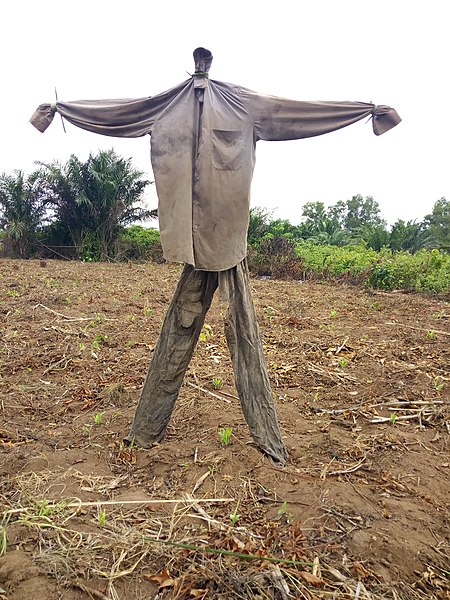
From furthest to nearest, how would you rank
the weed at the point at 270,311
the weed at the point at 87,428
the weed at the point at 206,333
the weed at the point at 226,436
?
the weed at the point at 270,311
the weed at the point at 206,333
the weed at the point at 87,428
the weed at the point at 226,436

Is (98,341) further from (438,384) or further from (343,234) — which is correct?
(343,234)

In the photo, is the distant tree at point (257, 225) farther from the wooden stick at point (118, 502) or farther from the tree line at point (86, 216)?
the wooden stick at point (118, 502)

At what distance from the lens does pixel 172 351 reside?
10.4ft

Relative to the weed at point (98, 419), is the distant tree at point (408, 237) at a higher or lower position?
higher

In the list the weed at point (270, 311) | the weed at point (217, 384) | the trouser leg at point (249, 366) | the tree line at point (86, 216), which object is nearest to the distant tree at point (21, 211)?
the tree line at point (86, 216)

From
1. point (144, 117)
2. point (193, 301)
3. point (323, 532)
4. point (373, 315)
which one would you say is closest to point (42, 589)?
point (323, 532)

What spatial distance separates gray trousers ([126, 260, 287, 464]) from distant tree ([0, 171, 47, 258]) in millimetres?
16403

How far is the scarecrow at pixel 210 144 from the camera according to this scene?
284 cm

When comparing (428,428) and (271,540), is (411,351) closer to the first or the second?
(428,428)

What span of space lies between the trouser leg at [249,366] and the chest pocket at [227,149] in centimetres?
62

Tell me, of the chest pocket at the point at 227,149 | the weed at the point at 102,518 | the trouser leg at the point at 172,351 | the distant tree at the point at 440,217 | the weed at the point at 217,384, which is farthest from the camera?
the distant tree at the point at 440,217

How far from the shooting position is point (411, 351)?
5797 millimetres

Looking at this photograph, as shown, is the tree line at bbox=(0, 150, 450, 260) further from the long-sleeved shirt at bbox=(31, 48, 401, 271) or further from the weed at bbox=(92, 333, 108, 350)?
the long-sleeved shirt at bbox=(31, 48, 401, 271)

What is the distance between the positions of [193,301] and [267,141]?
3.64 ft
